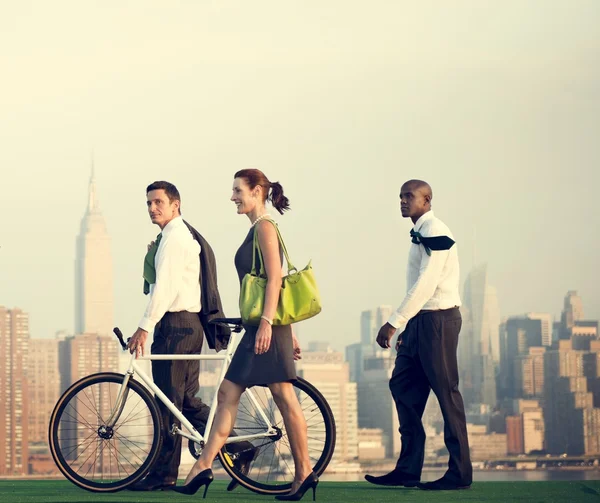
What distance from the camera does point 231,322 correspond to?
626 centimetres

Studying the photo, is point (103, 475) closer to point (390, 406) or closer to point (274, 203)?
point (274, 203)

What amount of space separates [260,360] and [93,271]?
160m

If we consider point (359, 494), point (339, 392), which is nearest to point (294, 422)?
point (359, 494)

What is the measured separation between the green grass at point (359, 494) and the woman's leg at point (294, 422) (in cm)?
30

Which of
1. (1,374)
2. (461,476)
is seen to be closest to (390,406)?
(1,374)

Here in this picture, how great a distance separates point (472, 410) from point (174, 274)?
93325 mm

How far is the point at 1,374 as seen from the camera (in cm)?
9950

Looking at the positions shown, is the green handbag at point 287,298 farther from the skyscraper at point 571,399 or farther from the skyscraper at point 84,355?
the skyscraper at point 84,355

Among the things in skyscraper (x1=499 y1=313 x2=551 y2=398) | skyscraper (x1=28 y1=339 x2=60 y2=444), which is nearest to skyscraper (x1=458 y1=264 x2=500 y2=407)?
skyscraper (x1=499 y1=313 x2=551 y2=398)

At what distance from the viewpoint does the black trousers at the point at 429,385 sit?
6824 millimetres

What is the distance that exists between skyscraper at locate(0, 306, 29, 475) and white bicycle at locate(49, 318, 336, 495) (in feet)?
253

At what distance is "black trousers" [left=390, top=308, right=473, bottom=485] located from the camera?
22.4ft

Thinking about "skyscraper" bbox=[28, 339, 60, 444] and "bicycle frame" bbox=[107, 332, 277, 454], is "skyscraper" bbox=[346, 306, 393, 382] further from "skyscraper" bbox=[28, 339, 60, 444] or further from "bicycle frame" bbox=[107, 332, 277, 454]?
"bicycle frame" bbox=[107, 332, 277, 454]

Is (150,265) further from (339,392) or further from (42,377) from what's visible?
(42,377)
